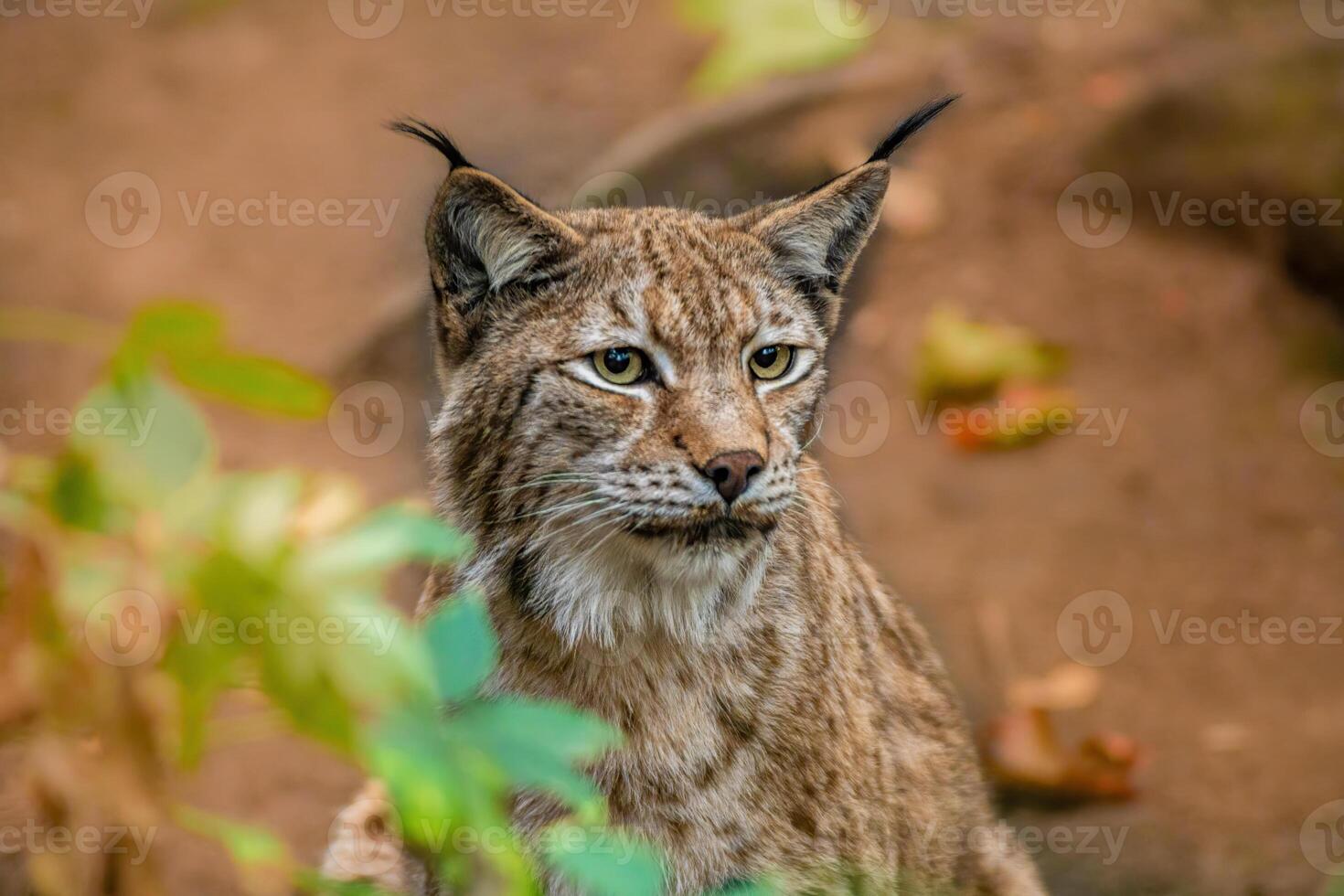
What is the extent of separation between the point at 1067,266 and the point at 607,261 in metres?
5.18

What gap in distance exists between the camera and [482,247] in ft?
11.4

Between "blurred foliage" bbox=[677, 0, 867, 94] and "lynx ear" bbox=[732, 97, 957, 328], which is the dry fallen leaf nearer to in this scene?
"lynx ear" bbox=[732, 97, 957, 328]

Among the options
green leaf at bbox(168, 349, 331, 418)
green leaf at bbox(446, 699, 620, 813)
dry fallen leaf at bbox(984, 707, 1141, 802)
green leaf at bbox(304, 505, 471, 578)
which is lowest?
dry fallen leaf at bbox(984, 707, 1141, 802)

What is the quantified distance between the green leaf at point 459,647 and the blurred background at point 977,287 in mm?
4301

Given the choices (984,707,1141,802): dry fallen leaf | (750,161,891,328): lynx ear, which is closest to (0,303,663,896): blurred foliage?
(750,161,891,328): lynx ear

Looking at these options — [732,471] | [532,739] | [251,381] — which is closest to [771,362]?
[732,471]

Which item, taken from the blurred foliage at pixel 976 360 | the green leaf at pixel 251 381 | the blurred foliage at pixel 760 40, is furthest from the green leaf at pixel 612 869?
the blurred foliage at pixel 976 360

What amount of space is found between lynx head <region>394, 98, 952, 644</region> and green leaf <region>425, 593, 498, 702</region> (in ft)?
5.83

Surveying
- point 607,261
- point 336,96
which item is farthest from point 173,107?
point 607,261

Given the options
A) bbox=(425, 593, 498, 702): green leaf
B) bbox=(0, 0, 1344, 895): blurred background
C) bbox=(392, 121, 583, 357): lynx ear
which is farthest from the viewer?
bbox=(0, 0, 1344, 895): blurred background

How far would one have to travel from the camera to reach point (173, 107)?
8.50 metres

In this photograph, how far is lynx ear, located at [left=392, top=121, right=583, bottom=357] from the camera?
334 cm

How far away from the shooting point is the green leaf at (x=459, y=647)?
1.31 meters

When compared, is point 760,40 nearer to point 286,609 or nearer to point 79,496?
point 286,609
